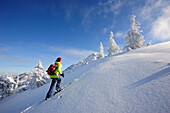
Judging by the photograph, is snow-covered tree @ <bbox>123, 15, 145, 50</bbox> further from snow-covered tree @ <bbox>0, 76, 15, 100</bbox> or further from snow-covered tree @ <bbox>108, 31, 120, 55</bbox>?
snow-covered tree @ <bbox>0, 76, 15, 100</bbox>

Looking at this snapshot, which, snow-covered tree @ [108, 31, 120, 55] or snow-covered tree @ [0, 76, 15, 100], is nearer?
snow-covered tree @ [0, 76, 15, 100]

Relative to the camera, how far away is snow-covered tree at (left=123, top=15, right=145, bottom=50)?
20.2 metres

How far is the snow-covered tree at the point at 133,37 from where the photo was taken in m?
20.2

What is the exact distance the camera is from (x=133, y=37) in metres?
20.7

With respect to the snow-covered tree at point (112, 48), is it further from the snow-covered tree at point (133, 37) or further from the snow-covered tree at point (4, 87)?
the snow-covered tree at point (4, 87)

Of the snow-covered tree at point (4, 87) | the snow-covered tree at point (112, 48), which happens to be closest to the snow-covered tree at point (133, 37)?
the snow-covered tree at point (112, 48)

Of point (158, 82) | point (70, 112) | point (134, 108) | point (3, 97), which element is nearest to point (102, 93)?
point (134, 108)

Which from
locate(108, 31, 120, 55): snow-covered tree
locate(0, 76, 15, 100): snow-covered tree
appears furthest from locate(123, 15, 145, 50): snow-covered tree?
→ locate(0, 76, 15, 100): snow-covered tree

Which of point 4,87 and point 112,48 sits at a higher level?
point 112,48

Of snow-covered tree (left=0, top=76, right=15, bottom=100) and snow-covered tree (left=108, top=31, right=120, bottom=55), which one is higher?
snow-covered tree (left=108, top=31, right=120, bottom=55)

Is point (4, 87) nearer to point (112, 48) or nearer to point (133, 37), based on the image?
point (112, 48)

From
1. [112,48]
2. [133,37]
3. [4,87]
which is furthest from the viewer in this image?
[112,48]

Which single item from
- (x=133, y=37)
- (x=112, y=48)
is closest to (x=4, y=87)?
(x=112, y=48)

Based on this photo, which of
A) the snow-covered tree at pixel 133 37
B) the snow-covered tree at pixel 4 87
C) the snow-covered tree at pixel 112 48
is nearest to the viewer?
the snow-covered tree at pixel 4 87
